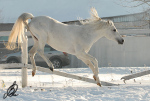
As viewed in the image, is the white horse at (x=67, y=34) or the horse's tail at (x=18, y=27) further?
the horse's tail at (x=18, y=27)

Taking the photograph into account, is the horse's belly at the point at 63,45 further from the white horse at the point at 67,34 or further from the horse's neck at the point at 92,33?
the horse's neck at the point at 92,33

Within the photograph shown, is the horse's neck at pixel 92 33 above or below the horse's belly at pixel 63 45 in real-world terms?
above

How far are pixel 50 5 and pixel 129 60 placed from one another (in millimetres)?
32000

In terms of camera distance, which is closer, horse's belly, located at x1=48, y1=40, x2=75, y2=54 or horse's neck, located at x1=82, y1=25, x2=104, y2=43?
horse's belly, located at x1=48, y1=40, x2=75, y2=54

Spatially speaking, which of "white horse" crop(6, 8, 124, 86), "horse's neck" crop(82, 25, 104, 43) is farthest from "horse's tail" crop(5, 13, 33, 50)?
"horse's neck" crop(82, 25, 104, 43)

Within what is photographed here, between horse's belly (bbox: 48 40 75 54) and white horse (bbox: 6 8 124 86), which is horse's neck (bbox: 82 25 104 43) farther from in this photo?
horse's belly (bbox: 48 40 75 54)

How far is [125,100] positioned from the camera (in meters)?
4.54

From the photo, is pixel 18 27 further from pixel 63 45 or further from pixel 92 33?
pixel 92 33

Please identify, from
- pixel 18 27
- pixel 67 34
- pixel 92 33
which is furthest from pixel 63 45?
pixel 18 27

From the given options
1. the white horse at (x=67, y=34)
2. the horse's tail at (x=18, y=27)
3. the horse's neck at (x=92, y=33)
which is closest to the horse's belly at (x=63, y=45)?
the white horse at (x=67, y=34)

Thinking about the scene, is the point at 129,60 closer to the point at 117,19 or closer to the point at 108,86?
the point at 108,86

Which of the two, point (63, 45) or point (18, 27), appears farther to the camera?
point (18, 27)

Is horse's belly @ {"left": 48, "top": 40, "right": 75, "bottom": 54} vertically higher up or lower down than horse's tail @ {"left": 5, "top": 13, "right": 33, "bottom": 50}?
lower down

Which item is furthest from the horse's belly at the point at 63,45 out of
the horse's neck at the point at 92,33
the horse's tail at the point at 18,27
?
the horse's tail at the point at 18,27
